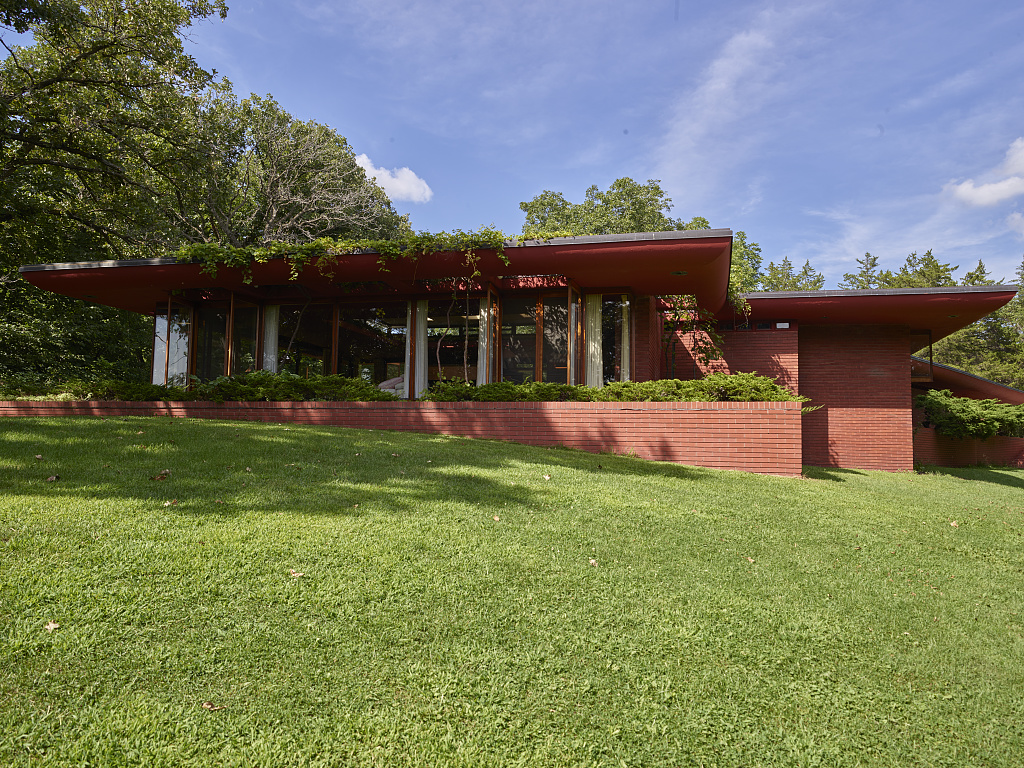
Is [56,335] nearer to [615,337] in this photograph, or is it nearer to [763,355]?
[615,337]

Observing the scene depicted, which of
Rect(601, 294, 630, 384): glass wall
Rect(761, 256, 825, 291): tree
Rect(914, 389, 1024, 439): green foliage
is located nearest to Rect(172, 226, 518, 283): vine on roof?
Rect(601, 294, 630, 384): glass wall

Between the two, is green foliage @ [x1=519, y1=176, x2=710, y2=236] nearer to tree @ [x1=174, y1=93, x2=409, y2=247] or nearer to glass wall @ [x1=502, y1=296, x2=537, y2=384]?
tree @ [x1=174, y1=93, x2=409, y2=247]

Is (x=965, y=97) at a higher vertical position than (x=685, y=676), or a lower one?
higher

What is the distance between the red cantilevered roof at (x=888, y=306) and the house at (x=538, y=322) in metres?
0.05

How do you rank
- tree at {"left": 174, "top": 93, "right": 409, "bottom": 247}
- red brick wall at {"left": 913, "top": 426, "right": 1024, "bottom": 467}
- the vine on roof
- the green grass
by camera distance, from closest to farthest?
the green grass < the vine on roof < red brick wall at {"left": 913, "top": 426, "right": 1024, "bottom": 467} < tree at {"left": 174, "top": 93, "right": 409, "bottom": 247}

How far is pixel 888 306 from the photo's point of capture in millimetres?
12383

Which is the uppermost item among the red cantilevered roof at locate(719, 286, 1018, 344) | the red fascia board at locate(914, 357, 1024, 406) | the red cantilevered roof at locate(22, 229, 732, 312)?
the red cantilevered roof at locate(22, 229, 732, 312)

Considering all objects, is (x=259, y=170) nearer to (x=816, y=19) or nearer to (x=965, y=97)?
(x=816, y=19)

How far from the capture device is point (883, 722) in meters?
2.71

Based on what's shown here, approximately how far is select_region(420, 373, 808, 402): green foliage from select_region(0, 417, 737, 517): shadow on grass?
4.51 feet

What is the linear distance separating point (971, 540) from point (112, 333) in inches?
893

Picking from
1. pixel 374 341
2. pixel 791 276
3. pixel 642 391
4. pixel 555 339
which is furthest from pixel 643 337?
pixel 791 276

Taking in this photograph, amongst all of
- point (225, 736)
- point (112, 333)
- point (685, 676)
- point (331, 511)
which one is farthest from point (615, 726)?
point (112, 333)

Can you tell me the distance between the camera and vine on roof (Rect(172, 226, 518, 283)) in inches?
388
